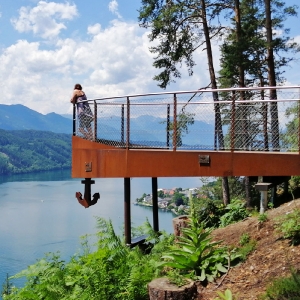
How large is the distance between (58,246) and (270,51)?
31.2m

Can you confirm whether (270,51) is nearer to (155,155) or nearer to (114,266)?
(155,155)

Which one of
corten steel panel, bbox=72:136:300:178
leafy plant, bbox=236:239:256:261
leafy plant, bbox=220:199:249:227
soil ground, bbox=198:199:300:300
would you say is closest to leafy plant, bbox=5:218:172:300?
soil ground, bbox=198:199:300:300

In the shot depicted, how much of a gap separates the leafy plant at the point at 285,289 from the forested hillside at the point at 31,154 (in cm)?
13811

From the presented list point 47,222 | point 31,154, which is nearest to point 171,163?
point 47,222

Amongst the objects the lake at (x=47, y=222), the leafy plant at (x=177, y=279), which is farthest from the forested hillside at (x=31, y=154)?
the leafy plant at (x=177, y=279)

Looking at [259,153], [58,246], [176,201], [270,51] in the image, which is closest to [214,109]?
[259,153]

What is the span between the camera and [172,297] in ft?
17.8

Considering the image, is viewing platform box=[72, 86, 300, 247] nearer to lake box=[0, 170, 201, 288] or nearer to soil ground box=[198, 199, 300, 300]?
soil ground box=[198, 199, 300, 300]

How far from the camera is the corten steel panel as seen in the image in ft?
26.4

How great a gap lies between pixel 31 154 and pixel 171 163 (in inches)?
6229

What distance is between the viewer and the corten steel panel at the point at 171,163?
8047 millimetres

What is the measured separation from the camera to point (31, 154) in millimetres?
161625

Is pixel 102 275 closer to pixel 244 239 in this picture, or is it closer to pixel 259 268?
pixel 244 239

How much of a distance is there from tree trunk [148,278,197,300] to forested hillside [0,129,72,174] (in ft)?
450
